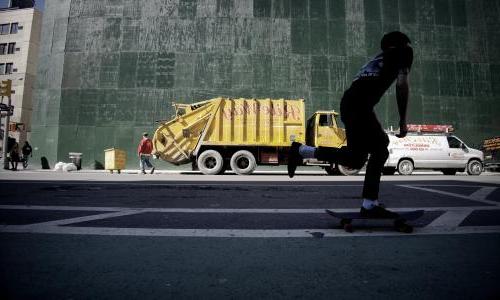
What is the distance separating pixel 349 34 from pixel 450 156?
978 cm

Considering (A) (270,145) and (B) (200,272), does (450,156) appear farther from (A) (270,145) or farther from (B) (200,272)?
(B) (200,272)

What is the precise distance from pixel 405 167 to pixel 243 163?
24.5 feet

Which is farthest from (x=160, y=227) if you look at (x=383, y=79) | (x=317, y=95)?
(x=317, y=95)

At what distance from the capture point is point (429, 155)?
1505cm

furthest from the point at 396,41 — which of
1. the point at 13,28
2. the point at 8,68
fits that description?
the point at 13,28

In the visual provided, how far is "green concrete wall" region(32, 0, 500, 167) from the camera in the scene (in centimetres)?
1975

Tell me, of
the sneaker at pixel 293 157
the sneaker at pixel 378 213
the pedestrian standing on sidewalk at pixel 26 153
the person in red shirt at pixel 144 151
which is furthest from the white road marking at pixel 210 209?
the pedestrian standing on sidewalk at pixel 26 153

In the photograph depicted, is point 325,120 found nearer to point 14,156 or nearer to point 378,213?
point 378,213

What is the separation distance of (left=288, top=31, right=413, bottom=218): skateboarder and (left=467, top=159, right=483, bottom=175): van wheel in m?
15.4

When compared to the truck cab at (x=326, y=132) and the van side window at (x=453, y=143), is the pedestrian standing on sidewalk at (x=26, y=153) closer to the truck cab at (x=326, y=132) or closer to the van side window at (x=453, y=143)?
the truck cab at (x=326, y=132)

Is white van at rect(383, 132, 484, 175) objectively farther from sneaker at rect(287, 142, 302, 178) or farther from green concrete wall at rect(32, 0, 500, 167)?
sneaker at rect(287, 142, 302, 178)

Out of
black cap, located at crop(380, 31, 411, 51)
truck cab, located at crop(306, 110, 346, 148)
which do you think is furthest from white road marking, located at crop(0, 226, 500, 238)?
truck cab, located at crop(306, 110, 346, 148)

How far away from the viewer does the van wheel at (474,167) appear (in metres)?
15.4

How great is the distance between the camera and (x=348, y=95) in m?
3.00
